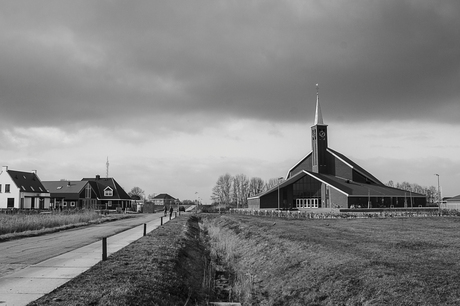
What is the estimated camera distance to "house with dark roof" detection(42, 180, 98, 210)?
7475cm

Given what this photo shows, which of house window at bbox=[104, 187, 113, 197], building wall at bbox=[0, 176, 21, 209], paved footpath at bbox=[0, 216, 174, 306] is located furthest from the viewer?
house window at bbox=[104, 187, 113, 197]

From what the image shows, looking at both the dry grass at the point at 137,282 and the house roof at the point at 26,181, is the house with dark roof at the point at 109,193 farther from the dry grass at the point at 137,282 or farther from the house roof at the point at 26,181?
the dry grass at the point at 137,282

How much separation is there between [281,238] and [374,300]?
10.2 meters

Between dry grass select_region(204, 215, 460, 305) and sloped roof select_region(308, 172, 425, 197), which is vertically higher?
sloped roof select_region(308, 172, 425, 197)

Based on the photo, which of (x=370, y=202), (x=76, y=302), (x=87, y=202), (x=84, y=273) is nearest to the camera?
(x=76, y=302)

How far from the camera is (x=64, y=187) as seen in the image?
255 ft

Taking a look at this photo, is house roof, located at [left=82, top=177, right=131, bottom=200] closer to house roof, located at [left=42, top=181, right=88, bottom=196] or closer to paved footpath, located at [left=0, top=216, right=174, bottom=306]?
house roof, located at [left=42, top=181, right=88, bottom=196]

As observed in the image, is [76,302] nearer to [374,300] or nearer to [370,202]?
[374,300]

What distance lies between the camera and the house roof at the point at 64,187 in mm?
76081

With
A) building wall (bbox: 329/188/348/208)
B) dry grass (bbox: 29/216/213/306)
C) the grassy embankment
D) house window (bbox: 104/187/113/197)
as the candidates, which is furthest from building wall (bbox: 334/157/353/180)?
dry grass (bbox: 29/216/213/306)

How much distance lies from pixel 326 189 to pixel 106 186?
44.3 meters

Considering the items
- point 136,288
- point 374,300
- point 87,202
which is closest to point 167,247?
point 136,288

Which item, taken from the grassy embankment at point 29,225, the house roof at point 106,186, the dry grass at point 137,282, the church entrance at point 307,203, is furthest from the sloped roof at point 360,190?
the dry grass at point 137,282

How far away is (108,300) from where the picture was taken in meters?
8.27
